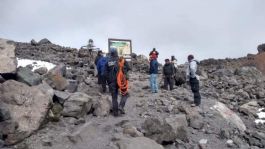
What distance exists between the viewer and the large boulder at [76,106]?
15.1m

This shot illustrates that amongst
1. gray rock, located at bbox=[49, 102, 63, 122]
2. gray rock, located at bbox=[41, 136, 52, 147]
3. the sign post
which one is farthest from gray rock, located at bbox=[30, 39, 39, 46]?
gray rock, located at bbox=[41, 136, 52, 147]

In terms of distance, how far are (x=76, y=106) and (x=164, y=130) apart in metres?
3.04

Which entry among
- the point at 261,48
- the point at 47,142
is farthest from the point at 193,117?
the point at 261,48

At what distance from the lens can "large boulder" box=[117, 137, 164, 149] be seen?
42.0 ft

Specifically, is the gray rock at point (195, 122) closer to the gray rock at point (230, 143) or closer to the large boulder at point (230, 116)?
the gray rock at point (230, 143)

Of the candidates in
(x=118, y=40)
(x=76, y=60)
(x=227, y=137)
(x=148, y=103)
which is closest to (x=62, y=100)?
(x=148, y=103)

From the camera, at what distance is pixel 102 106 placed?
632 inches

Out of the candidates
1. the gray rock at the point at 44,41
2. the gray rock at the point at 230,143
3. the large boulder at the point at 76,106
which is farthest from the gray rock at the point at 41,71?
the gray rock at the point at 44,41

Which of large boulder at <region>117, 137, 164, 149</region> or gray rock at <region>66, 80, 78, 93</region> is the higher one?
gray rock at <region>66, 80, 78, 93</region>

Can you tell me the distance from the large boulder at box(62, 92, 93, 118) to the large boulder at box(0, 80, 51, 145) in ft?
2.62

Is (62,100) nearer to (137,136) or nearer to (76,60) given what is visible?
(137,136)

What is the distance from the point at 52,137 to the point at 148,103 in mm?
5561

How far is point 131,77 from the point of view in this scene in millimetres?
24906

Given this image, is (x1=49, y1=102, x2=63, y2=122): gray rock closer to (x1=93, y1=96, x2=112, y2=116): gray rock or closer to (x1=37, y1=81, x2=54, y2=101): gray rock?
(x1=37, y1=81, x2=54, y2=101): gray rock
